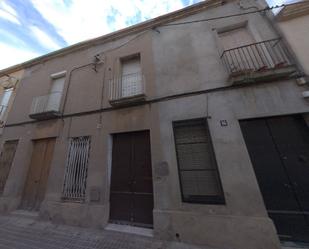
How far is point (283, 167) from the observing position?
3.23m

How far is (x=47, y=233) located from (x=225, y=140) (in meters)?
5.45

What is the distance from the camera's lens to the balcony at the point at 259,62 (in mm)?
3535

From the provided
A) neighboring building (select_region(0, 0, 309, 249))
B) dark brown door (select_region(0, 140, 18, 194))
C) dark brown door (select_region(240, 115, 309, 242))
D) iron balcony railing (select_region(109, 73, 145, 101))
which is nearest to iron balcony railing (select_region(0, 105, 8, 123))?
neighboring building (select_region(0, 0, 309, 249))

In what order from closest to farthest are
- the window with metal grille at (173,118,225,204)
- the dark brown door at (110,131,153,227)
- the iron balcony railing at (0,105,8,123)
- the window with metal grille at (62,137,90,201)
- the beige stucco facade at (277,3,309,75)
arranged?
the window with metal grille at (173,118,225,204) → the beige stucco facade at (277,3,309,75) → the dark brown door at (110,131,153,227) → the window with metal grille at (62,137,90,201) → the iron balcony railing at (0,105,8,123)

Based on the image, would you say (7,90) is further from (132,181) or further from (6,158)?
(132,181)

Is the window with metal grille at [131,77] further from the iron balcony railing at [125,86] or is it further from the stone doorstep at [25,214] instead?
the stone doorstep at [25,214]

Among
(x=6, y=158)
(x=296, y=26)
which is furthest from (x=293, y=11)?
(x=6, y=158)

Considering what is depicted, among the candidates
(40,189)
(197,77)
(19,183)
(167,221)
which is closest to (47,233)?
(40,189)

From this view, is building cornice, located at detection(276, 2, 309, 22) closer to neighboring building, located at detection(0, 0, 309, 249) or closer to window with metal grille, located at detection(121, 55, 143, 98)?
neighboring building, located at detection(0, 0, 309, 249)

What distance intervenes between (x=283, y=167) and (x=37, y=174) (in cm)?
805

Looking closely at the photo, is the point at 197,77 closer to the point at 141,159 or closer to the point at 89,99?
the point at 141,159

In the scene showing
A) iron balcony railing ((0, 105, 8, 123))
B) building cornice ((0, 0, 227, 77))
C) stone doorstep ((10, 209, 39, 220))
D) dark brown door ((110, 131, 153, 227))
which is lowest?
stone doorstep ((10, 209, 39, 220))

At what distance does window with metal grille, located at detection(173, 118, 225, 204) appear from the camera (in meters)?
3.53

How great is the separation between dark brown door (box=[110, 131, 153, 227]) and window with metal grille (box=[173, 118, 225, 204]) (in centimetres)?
102
